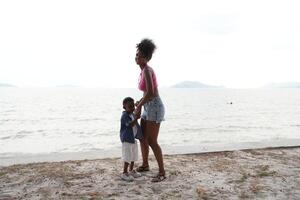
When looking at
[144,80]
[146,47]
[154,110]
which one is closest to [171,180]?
[154,110]

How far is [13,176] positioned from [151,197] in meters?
2.43

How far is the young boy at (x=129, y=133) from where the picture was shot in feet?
17.9

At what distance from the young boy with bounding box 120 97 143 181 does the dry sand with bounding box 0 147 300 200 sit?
218 mm

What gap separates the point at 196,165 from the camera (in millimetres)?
6516

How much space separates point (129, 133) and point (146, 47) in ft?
4.38

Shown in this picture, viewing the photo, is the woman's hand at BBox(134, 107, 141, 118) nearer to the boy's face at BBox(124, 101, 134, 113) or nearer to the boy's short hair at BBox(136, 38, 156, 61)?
the boy's face at BBox(124, 101, 134, 113)

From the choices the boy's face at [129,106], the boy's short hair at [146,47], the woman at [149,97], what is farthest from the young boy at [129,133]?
the boy's short hair at [146,47]

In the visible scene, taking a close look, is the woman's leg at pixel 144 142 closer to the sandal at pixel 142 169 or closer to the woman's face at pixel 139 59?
the sandal at pixel 142 169

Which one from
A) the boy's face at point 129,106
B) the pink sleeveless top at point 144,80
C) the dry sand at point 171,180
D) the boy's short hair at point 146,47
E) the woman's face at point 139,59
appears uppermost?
the boy's short hair at point 146,47

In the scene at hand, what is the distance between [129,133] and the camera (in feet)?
18.2

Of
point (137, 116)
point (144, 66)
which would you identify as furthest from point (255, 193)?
point (144, 66)

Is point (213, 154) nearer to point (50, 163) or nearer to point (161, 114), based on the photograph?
point (161, 114)

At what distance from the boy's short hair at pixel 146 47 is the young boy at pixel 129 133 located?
0.71 metres

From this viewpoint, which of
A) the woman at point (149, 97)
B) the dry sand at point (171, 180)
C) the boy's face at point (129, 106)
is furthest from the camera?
the boy's face at point (129, 106)
